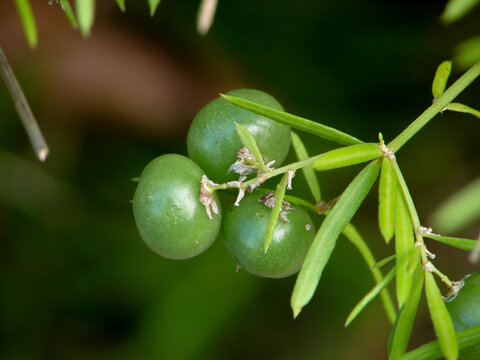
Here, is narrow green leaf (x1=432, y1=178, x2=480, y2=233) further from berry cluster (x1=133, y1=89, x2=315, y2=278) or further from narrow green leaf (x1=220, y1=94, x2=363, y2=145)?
berry cluster (x1=133, y1=89, x2=315, y2=278)

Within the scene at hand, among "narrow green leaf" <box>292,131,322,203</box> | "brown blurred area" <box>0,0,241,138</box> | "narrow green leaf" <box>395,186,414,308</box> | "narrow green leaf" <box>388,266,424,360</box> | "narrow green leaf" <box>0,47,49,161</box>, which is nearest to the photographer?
"narrow green leaf" <box>0,47,49,161</box>

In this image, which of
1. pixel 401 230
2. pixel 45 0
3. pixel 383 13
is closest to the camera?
pixel 401 230

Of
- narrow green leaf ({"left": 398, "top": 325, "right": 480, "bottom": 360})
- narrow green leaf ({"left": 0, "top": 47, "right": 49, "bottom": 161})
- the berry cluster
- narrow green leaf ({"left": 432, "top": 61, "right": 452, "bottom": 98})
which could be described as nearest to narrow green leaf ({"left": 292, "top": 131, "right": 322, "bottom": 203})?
the berry cluster

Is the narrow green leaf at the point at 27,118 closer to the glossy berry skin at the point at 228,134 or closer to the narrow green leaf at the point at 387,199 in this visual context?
the glossy berry skin at the point at 228,134

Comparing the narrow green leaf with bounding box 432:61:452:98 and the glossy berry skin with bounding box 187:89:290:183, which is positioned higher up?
the narrow green leaf with bounding box 432:61:452:98

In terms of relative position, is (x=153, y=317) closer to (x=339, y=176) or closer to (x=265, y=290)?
(x=265, y=290)

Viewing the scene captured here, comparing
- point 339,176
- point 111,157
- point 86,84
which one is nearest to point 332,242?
point 339,176

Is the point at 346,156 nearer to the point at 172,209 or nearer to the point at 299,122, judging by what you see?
the point at 299,122
